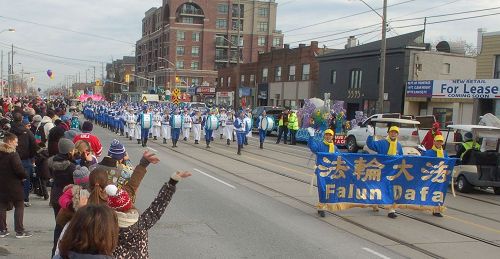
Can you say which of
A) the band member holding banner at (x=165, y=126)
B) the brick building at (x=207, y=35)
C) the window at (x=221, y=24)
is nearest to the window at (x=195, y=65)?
the brick building at (x=207, y=35)

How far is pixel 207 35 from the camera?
11169cm

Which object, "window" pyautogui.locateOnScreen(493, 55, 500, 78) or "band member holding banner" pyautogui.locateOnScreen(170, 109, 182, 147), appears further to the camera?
"window" pyautogui.locateOnScreen(493, 55, 500, 78)

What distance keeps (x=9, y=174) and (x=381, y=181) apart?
6.43 m

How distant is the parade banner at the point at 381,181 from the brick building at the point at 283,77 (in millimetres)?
39253

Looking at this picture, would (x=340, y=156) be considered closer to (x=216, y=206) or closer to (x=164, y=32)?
(x=216, y=206)

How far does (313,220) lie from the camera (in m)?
9.65

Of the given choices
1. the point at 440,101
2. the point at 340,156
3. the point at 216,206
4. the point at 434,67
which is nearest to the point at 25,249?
the point at 216,206

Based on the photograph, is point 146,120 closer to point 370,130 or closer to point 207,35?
point 370,130

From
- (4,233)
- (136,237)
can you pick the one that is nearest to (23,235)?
(4,233)

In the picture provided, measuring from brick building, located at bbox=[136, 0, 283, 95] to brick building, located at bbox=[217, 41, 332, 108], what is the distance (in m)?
43.0

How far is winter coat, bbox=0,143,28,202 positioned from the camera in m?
7.69

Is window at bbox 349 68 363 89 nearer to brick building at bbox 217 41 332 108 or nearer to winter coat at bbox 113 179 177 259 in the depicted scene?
brick building at bbox 217 41 332 108

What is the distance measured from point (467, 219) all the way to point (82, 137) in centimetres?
715

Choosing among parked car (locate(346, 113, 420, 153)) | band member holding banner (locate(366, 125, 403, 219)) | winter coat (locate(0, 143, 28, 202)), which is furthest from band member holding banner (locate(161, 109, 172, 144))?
winter coat (locate(0, 143, 28, 202))
